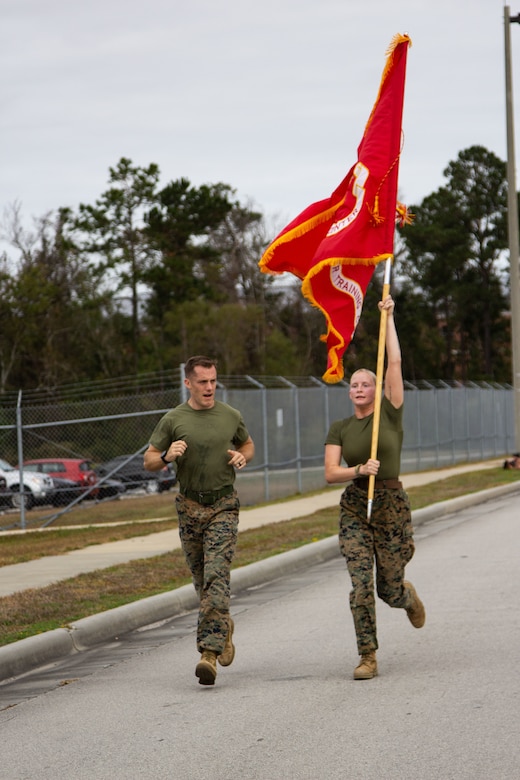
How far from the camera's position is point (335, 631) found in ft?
30.9

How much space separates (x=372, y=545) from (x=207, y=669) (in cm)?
124

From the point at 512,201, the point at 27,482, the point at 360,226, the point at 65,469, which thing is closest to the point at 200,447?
the point at 360,226

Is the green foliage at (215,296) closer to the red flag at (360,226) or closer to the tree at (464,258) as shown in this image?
the tree at (464,258)

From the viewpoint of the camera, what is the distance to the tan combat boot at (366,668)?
294 inches

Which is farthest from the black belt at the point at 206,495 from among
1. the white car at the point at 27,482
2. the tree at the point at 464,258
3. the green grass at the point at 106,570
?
the tree at the point at 464,258

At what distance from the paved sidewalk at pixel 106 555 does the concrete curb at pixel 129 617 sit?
1489 millimetres

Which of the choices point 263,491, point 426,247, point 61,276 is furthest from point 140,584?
point 426,247

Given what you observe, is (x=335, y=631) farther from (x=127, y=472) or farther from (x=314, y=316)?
(x=314, y=316)

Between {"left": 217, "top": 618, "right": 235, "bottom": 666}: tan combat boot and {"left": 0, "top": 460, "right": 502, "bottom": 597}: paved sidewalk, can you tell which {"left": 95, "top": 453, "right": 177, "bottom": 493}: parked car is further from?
{"left": 217, "top": 618, "right": 235, "bottom": 666}: tan combat boot

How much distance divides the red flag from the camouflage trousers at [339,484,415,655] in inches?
46.0

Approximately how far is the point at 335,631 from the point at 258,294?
2506 inches

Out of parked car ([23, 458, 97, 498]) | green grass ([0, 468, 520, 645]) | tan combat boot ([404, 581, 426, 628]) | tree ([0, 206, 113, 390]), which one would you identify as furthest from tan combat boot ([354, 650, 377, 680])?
tree ([0, 206, 113, 390])

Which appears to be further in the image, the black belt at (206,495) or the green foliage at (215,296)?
the green foliage at (215,296)

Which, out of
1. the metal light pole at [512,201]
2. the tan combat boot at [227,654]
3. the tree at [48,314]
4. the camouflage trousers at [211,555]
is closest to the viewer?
the camouflage trousers at [211,555]
